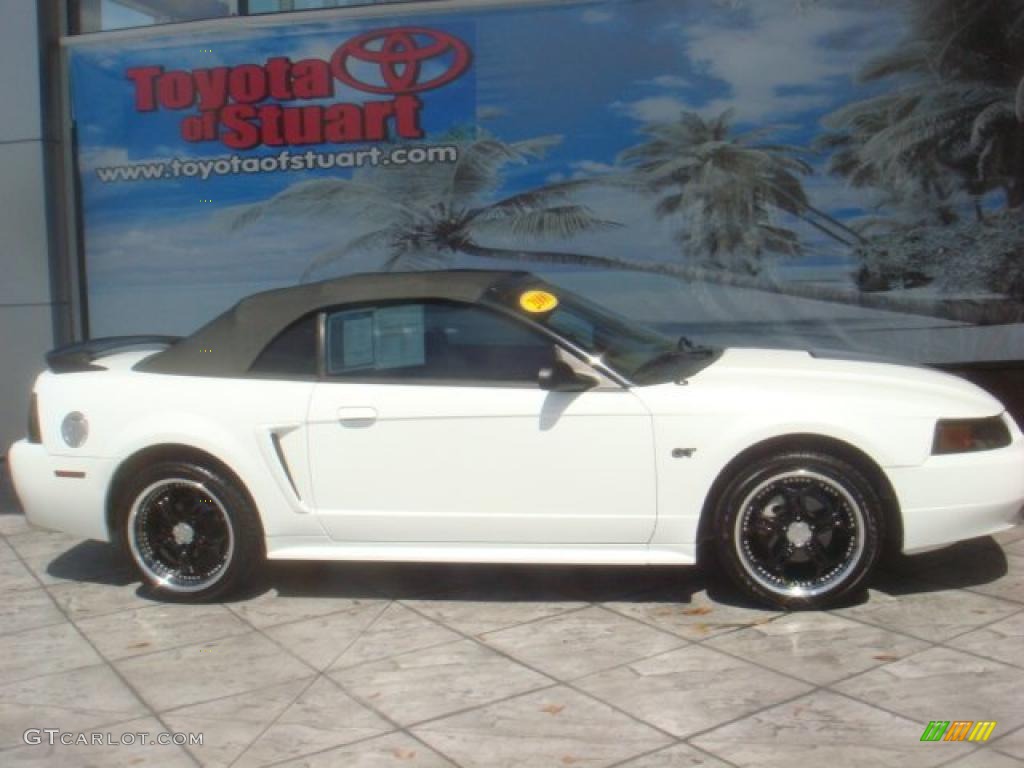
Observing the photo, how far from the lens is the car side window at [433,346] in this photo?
5.65 meters

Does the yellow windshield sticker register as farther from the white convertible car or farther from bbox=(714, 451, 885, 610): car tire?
bbox=(714, 451, 885, 610): car tire

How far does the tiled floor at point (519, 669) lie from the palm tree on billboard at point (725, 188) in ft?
11.7

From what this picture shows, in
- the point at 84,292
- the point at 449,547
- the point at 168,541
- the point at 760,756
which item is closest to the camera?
the point at 760,756

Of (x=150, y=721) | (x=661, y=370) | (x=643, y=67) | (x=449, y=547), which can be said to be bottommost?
(x=150, y=721)

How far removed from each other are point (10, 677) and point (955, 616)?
3921 mm

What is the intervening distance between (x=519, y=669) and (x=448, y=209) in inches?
220

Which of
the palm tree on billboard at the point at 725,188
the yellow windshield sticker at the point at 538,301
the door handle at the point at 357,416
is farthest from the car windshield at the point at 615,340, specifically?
the palm tree on billboard at the point at 725,188

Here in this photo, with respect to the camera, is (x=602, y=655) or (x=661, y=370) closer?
(x=602, y=655)

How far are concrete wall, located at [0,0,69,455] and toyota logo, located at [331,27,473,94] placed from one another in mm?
2439

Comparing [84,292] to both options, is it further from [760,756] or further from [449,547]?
[760,756]

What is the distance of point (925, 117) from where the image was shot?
9258mm

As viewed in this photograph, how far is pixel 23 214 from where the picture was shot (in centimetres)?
1023

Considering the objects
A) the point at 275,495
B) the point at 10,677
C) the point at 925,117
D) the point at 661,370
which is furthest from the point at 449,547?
the point at 925,117

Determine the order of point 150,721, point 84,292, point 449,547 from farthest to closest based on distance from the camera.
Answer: point 84,292
point 449,547
point 150,721
